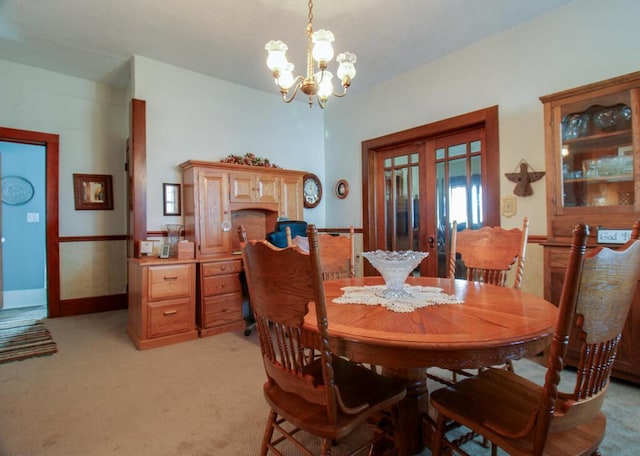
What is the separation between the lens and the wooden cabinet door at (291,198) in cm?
407

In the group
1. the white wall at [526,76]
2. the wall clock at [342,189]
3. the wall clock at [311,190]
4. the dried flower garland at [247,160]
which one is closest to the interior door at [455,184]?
the white wall at [526,76]

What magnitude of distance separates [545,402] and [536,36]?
3129mm

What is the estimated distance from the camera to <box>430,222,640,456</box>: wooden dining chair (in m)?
0.79

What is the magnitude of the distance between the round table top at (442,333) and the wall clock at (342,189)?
3.38 metres

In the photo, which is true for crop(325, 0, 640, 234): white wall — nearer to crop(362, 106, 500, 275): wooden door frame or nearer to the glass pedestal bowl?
crop(362, 106, 500, 275): wooden door frame

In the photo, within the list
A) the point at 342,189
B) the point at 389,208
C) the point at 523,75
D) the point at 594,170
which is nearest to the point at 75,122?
the point at 342,189

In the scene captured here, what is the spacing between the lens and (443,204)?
11.7 ft

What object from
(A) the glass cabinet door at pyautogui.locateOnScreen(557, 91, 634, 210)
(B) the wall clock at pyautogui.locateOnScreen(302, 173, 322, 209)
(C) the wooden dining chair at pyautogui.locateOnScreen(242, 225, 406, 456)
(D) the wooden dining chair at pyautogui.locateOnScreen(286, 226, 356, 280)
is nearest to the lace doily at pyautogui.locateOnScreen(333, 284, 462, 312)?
→ (C) the wooden dining chair at pyautogui.locateOnScreen(242, 225, 406, 456)

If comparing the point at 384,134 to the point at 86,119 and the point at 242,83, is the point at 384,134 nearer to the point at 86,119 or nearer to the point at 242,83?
the point at 242,83

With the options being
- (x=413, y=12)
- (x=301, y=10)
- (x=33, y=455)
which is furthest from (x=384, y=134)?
(x=33, y=455)

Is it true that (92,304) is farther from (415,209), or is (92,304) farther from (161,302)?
(415,209)

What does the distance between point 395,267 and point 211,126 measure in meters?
3.32

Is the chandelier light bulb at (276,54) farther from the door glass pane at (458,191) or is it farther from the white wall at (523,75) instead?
the door glass pane at (458,191)

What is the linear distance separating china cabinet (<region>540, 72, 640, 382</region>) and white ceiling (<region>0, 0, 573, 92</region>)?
101 centimetres
